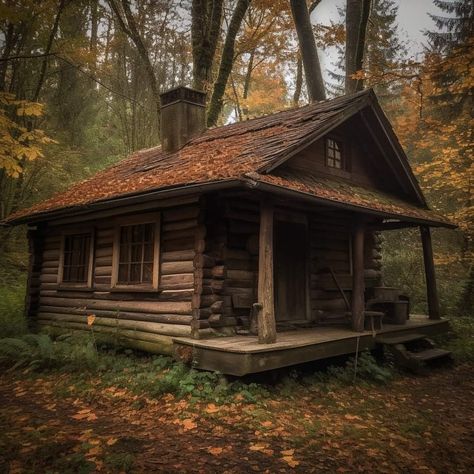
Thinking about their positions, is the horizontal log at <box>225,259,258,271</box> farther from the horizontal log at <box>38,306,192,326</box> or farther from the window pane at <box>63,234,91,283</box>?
the window pane at <box>63,234,91,283</box>

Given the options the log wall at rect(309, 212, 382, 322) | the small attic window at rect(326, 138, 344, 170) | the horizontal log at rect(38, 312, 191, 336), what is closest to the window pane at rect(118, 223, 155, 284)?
the horizontal log at rect(38, 312, 191, 336)

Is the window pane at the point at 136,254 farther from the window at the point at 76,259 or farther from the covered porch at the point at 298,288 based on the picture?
the covered porch at the point at 298,288

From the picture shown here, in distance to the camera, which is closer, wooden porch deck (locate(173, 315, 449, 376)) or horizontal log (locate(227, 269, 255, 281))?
wooden porch deck (locate(173, 315, 449, 376))

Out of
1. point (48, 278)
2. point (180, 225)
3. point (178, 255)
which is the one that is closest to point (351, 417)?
point (178, 255)

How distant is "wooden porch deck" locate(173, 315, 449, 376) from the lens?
5984 millimetres

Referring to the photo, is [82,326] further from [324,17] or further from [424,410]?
[324,17]

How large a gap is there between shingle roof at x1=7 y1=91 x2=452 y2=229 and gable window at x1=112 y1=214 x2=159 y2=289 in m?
0.91

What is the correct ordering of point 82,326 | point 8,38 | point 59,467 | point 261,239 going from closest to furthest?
Answer: point 59,467
point 261,239
point 82,326
point 8,38

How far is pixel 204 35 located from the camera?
49.3ft

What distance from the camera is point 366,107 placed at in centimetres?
942

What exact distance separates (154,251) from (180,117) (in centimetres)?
461

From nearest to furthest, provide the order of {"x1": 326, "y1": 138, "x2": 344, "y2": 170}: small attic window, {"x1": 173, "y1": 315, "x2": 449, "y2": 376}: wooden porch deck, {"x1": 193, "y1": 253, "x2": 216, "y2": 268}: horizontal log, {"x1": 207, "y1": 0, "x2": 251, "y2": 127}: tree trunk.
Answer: {"x1": 173, "y1": 315, "x2": 449, "y2": 376}: wooden porch deck
{"x1": 193, "y1": 253, "x2": 216, "y2": 268}: horizontal log
{"x1": 326, "y1": 138, "x2": 344, "y2": 170}: small attic window
{"x1": 207, "y1": 0, "x2": 251, "y2": 127}: tree trunk

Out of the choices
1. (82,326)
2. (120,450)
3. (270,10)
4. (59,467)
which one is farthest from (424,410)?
(270,10)

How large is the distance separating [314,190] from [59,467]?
17.3 feet
